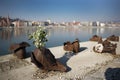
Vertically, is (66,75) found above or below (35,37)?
below

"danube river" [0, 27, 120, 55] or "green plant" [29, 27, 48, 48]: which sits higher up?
"green plant" [29, 27, 48, 48]

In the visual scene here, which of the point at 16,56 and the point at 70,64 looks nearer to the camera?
the point at 70,64

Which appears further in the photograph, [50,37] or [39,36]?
[50,37]

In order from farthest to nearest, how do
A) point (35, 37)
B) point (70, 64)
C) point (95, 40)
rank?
1. point (95, 40)
2. point (70, 64)
3. point (35, 37)

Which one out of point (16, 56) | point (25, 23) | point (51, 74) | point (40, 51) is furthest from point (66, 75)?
point (25, 23)

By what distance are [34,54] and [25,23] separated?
149945mm

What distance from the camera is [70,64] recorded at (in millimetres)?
10859

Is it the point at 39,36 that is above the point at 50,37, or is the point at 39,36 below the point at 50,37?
above

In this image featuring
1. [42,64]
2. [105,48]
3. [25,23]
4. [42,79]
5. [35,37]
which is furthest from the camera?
[25,23]

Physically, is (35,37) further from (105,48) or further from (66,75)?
(105,48)

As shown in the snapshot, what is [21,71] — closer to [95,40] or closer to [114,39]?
[95,40]

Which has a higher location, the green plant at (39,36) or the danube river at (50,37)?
the green plant at (39,36)

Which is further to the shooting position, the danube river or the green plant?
the danube river

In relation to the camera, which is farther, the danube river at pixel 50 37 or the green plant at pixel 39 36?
the danube river at pixel 50 37
